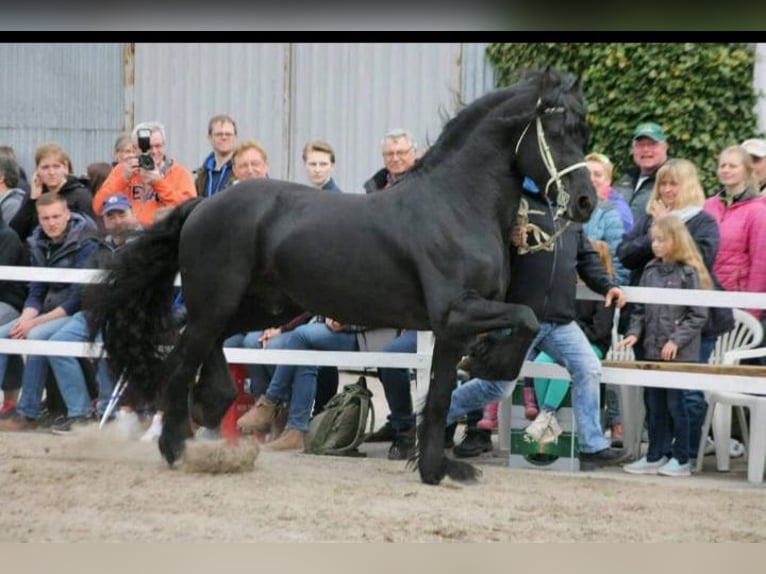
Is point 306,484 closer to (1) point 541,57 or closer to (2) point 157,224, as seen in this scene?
(2) point 157,224

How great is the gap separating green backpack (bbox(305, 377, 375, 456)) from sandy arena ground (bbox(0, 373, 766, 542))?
0.24 feet

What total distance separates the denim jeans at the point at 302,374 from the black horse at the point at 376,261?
351 mm

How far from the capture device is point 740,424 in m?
6.52

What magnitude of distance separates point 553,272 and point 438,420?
754 mm

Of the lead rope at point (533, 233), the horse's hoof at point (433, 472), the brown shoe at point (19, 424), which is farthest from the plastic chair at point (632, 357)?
the brown shoe at point (19, 424)

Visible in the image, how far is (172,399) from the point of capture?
6.21 m

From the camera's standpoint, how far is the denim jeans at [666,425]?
623 centimetres

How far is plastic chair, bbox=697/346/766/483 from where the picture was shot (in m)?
6.14

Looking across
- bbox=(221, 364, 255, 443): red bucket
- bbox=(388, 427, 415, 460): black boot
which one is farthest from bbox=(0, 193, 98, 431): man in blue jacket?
bbox=(388, 427, 415, 460): black boot

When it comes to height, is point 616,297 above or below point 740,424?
above

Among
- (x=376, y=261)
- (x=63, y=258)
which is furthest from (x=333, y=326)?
(x=63, y=258)

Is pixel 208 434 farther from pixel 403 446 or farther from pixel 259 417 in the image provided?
pixel 403 446

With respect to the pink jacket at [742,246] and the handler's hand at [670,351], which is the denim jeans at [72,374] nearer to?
the handler's hand at [670,351]

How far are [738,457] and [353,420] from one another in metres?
1.63
